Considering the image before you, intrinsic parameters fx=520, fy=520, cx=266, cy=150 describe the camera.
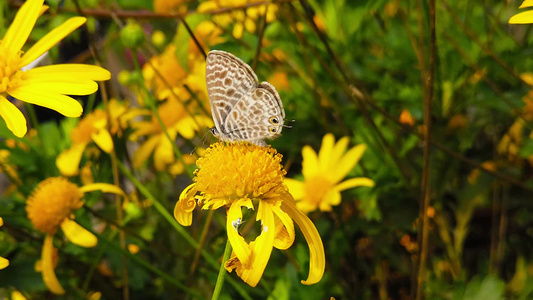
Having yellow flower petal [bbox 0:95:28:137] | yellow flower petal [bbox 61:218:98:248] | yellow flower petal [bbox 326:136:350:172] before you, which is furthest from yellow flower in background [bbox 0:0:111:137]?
yellow flower petal [bbox 326:136:350:172]

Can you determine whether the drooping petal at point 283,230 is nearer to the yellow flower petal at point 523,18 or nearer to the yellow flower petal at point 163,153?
the yellow flower petal at point 523,18

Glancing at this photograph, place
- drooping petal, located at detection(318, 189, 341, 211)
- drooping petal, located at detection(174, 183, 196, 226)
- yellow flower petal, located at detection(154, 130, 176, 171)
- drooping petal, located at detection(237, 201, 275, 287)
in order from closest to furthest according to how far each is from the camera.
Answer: drooping petal, located at detection(237, 201, 275, 287) < drooping petal, located at detection(174, 183, 196, 226) < drooping petal, located at detection(318, 189, 341, 211) < yellow flower petal, located at detection(154, 130, 176, 171)

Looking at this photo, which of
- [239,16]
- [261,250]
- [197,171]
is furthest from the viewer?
[239,16]

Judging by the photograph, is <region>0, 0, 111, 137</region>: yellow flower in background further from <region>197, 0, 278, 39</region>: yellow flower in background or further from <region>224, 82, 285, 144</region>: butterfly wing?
<region>197, 0, 278, 39</region>: yellow flower in background

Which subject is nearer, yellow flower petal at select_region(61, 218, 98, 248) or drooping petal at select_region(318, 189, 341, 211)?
yellow flower petal at select_region(61, 218, 98, 248)

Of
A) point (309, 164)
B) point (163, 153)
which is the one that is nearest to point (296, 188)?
point (309, 164)

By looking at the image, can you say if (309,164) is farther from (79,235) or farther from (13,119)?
(13,119)
